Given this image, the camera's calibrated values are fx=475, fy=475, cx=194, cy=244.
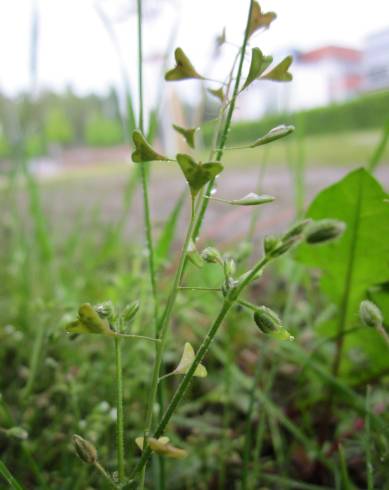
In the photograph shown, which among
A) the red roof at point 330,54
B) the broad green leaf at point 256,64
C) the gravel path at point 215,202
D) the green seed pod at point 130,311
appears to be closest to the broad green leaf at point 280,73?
the broad green leaf at point 256,64

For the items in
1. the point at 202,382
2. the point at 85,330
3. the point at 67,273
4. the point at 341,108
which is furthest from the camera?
the point at 341,108

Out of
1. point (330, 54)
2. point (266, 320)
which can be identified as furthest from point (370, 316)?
point (330, 54)

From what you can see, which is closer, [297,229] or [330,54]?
[297,229]

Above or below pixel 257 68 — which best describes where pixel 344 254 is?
below

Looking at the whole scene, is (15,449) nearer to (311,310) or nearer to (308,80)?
(311,310)

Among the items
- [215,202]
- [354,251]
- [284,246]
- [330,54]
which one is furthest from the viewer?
[330,54]

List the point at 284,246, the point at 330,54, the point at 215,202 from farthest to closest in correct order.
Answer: the point at 330,54 < the point at 215,202 < the point at 284,246

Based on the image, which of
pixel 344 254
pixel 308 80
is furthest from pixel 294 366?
pixel 308 80

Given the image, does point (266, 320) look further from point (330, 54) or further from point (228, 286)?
point (330, 54)
